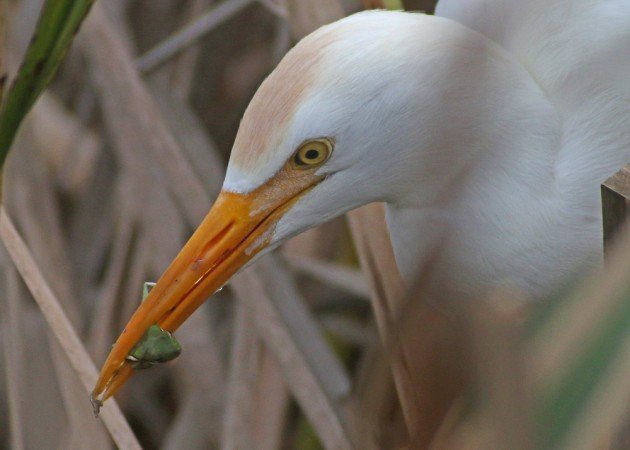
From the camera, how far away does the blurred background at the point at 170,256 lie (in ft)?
3.93

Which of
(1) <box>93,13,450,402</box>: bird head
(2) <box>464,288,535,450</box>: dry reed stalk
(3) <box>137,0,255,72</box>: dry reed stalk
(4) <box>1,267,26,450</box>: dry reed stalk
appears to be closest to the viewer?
(2) <box>464,288,535,450</box>: dry reed stalk

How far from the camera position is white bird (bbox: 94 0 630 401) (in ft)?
2.42

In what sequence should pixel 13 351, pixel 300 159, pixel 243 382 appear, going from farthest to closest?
pixel 243 382 → pixel 13 351 → pixel 300 159

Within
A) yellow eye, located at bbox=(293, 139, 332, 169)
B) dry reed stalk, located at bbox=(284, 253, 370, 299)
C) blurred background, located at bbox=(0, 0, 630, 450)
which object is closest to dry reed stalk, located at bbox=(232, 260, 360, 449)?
blurred background, located at bbox=(0, 0, 630, 450)

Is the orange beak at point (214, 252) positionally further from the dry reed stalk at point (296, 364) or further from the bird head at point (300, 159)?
the dry reed stalk at point (296, 364)

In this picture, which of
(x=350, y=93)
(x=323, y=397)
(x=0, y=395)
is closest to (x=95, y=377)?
(x=323, y=397)

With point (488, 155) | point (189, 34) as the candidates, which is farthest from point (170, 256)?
point (488, 155)

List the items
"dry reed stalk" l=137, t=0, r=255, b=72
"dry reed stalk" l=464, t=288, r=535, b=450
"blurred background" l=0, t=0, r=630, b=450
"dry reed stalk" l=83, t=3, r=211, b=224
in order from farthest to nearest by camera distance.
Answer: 1. "dry reed stalk" l=137, t=0, r=255, b=72
2. "dry reed stalk" l=83, t=3, r=211, b=224
3. "blurred background" l=0, t=0, r=630, b=450
4. "dry reed stalk" l=464, t=288, r=535, b=450

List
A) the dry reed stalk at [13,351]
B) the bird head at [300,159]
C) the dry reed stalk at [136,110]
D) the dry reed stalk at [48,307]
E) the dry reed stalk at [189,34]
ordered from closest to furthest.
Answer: the bird head at [300,159] → the dry reed stalk at [48,307] → the dry reed stalk at [13,351] → the dry reed stalk at [136,110] → the dry reed stalk at [189,34]

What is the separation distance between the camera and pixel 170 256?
4.50 ft

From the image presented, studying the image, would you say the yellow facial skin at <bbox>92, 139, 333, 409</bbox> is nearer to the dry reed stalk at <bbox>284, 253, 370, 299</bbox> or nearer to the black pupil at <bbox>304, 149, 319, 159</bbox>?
the black pupil at <bbox>304, 149, 319, 159</bbox>

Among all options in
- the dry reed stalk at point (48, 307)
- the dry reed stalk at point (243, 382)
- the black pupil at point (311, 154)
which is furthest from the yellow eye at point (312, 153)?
the dry reed stalk at point (243, 382)

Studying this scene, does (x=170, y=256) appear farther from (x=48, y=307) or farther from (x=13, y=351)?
(x=48, y=307)

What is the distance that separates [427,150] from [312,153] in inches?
4.6
